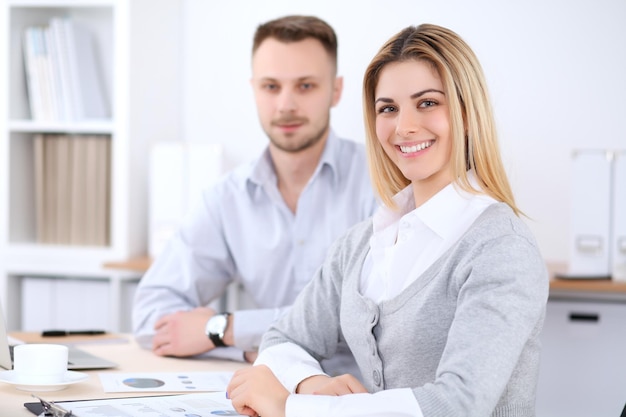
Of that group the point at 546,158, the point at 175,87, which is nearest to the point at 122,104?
the point at 175,87

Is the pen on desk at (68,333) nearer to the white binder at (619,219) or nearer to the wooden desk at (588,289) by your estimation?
the wooden desk at (588,289)

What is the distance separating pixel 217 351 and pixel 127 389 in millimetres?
378

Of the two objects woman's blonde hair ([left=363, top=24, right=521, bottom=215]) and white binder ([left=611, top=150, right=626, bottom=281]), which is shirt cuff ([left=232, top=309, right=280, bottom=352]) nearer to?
woman's blonde hair ([left=363, top=24, right=521, bottom=215])

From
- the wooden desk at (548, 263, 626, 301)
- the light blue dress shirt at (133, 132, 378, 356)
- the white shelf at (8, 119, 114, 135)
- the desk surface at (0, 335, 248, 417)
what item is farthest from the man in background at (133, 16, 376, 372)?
the white shelf at (8, 119, 114, 135)

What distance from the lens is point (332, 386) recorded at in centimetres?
136

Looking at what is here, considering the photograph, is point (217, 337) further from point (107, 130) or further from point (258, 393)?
point (107, 130)

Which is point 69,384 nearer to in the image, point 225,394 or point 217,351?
point 225,394

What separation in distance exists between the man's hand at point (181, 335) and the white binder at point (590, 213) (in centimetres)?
138

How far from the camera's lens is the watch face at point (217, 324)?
1886 millimetres

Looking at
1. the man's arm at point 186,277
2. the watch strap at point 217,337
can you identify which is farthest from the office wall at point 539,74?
the watch strap at point 217,337

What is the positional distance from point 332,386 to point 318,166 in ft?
3.38

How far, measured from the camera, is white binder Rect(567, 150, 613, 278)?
2.82 metres

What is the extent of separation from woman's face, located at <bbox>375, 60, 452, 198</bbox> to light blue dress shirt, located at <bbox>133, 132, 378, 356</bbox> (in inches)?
32.1

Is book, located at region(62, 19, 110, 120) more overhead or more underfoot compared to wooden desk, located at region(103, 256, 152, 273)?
more overhead
